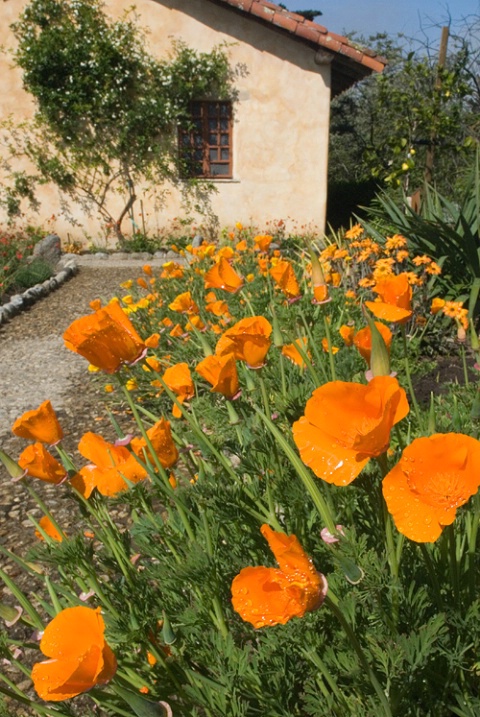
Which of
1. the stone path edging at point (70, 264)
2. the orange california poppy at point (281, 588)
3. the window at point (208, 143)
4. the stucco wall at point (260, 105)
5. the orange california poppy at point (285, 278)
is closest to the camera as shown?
the orange california poppy at point (281, 588)

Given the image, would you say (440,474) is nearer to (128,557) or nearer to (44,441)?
(128,557)

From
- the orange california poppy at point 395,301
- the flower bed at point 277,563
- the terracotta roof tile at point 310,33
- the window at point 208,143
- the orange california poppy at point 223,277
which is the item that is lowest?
the flower bed at point 277,563

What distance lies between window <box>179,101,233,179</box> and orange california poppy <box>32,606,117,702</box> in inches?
415

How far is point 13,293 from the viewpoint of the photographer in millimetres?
7879

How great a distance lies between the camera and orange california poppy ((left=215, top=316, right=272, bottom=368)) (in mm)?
1337

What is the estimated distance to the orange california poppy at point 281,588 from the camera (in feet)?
2.60

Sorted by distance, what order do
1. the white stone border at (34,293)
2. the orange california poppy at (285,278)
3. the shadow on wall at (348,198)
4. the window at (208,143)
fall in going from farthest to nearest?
the shadow on wall at (348,198)
the window at (208,143)
the white stone border at (34,293)
the orange california poppy at (285,278)

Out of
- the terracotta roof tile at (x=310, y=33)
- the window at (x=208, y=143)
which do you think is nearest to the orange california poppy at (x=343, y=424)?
the terracotta roof tile at (x=310, y=33)

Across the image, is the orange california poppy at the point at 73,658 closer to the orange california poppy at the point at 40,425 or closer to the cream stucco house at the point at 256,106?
the orange california poppy at the point at 40,425

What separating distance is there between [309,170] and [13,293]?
5.37 m

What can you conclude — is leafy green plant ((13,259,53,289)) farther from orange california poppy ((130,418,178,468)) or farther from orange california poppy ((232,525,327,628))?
orange california poppy ((232,525,327,628))

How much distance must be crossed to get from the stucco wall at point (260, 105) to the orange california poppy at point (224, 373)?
9.61 meters

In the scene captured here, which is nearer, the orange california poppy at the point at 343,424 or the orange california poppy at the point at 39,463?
the orange california poppy at the point at 343,424

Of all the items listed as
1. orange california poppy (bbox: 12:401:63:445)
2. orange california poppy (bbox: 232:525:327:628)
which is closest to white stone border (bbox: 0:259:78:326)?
orange california poppy (bbox: 12:401:63:445)
